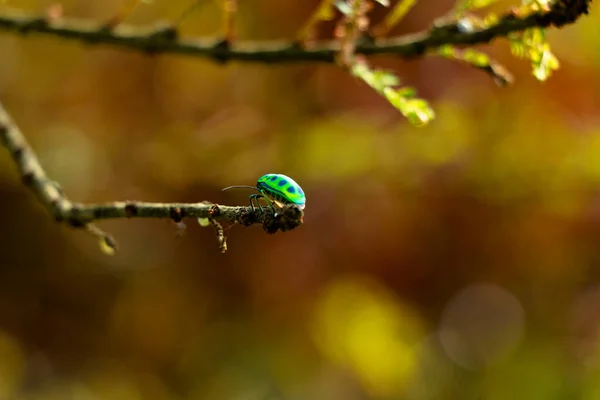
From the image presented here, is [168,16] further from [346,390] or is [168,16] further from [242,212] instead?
[242,212]

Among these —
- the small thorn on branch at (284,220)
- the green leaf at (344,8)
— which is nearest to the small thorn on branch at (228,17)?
the green leaf at (344,8)

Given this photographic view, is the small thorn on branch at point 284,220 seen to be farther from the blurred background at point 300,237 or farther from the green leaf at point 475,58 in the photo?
the blurred background at point 300,237

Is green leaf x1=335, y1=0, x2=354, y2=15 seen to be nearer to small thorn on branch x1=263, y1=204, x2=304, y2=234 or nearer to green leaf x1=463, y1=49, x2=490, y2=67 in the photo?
green leaf x1=463, y1=49, x2=490, y2=67

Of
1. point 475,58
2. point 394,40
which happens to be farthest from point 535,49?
point 394,40

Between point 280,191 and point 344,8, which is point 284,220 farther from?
point 344,8

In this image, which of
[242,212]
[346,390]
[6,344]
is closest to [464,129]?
[346,390]

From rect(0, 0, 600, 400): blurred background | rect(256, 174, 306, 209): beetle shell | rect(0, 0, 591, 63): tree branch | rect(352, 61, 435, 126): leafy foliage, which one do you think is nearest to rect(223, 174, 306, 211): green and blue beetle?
rect(256, 174, 306, 209): beetle shell
